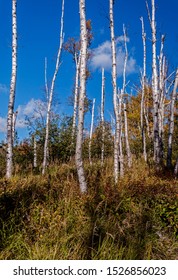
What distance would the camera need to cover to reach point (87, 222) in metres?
5.17

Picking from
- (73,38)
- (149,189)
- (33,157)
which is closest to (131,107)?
(73,38)

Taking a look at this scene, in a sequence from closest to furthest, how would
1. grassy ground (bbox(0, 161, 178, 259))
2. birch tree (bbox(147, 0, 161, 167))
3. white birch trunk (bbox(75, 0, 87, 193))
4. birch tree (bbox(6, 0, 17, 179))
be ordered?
1. grassy ground (bbox(0, 161, 178, 259))
2. white birch trunk (bbox(75, 0, 87, 193))
3. birch tree (bbox(6, 0, 17, 179))
4. birch tree (bbox(147, 0, 161, 167))

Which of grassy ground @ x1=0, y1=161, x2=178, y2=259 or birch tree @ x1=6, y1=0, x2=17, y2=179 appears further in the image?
birch tree @ x1=6, y1=0, x2=17, y2=179

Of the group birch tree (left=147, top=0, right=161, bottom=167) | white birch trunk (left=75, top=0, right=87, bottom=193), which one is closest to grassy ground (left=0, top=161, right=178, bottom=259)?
white birch trunk (left=75, top=0, right=87, bottom=193)

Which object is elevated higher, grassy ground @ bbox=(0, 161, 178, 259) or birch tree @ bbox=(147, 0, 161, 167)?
birch tree @ bbox=(147, 0, 161, 167)

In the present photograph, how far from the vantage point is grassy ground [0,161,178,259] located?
425 centimetres

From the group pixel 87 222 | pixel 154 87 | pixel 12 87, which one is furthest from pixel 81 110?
pixel 154 87

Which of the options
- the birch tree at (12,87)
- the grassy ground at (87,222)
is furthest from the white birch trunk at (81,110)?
the birch tree at (12,87)

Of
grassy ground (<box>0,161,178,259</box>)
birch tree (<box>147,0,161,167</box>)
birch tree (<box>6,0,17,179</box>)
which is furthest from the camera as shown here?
birch tree (<box>147,0,161,167</box>)

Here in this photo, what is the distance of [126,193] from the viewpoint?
6.82 meters

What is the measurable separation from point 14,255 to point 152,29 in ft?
44.4

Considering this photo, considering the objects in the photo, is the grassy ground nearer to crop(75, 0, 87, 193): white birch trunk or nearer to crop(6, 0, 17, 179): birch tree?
crop(75, 0, 87, 193): white birch trunk

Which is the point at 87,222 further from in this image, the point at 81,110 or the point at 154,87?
the point at 154,87

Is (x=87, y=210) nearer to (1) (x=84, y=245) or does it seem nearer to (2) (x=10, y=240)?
(1) (x=84, y=245)
